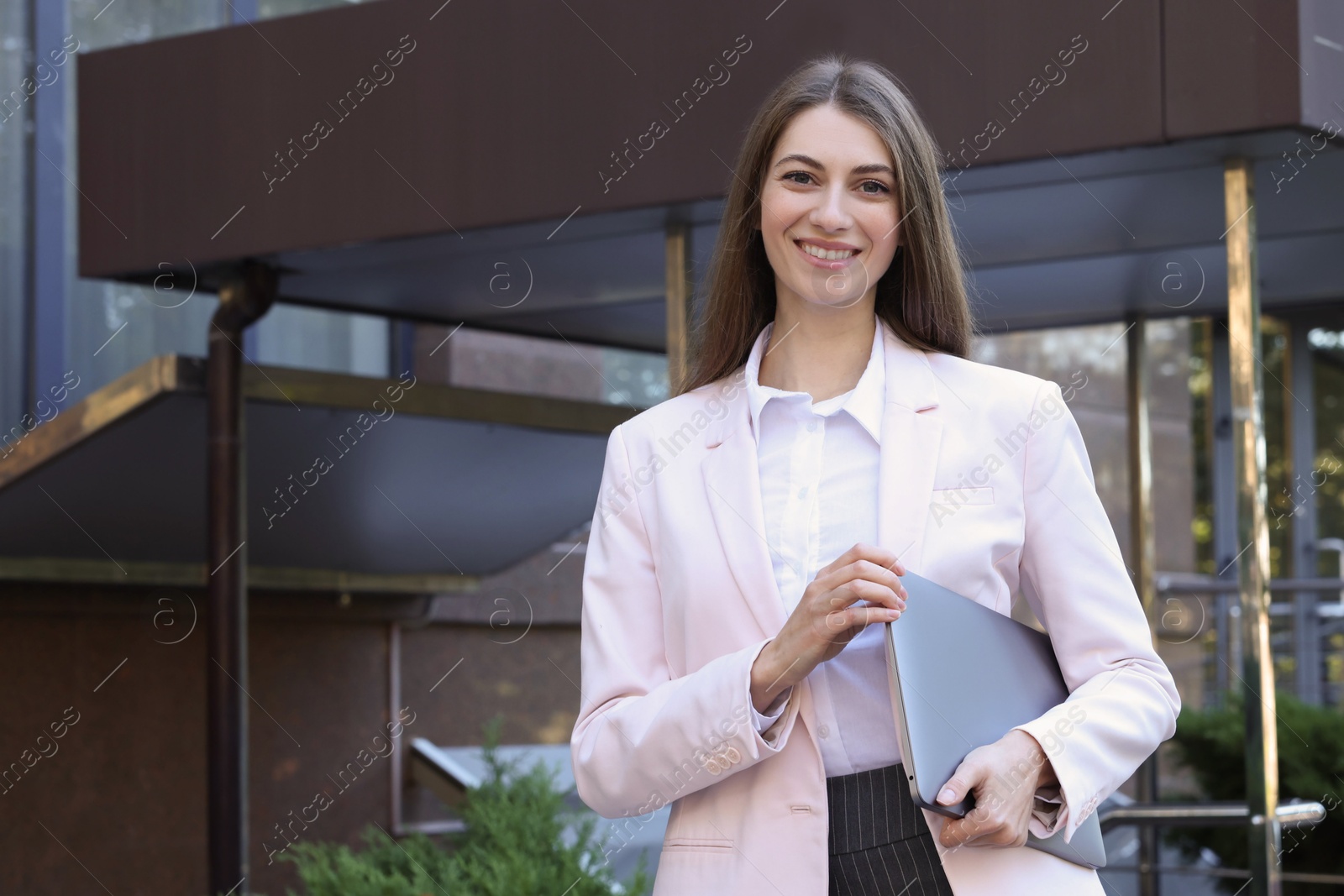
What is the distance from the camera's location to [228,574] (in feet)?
16.8

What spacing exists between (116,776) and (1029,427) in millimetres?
5282

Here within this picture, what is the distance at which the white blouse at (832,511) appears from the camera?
6.63ft

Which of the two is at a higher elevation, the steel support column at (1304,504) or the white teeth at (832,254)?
the steel support column at (1304,504)

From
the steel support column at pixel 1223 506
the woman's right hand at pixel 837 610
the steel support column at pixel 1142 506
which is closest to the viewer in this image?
the woman's right hand at pixel 837 610

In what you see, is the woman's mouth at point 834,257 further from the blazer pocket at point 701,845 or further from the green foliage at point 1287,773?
the green foliage at point 1287,773

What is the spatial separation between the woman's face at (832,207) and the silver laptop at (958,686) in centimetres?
50

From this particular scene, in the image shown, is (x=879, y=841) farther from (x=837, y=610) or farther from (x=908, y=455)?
(x=908, y=455)

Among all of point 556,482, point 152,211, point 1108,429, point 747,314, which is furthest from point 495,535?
point 1108,429

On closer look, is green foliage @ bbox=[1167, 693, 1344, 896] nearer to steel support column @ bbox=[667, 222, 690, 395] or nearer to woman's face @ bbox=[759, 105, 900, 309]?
steel support column @ bbox=[667, 222, 690, 395]

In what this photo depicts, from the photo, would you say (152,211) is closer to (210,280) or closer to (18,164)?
(210,280)

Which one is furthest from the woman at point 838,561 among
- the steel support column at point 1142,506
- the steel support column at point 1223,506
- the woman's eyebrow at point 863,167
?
the steel support column at point 1223,506

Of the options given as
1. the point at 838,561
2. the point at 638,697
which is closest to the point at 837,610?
the point at 838,561

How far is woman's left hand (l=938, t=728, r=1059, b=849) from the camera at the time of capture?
1.82 metres

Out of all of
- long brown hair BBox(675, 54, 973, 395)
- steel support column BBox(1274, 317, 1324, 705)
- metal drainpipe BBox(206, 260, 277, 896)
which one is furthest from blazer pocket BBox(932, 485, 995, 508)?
steel support column BBox(1274, 317, 1324, 705)
